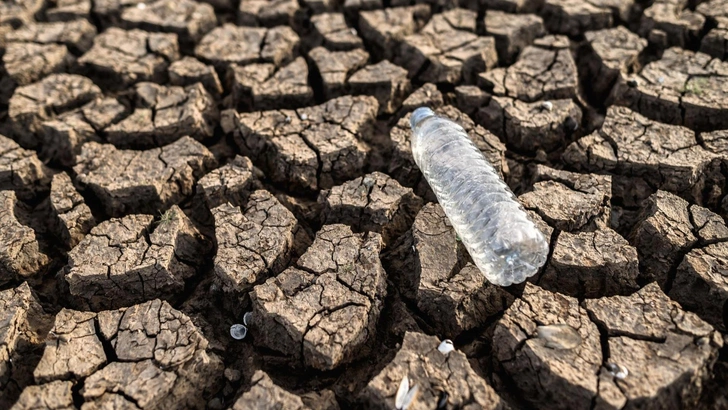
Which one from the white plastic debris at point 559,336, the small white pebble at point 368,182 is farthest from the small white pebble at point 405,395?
the small white pebble at point 368,182

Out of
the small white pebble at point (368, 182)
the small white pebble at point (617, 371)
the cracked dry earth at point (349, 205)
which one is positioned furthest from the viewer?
the small white pebble at point (368, 182)

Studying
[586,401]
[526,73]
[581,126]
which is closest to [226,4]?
[526,73]

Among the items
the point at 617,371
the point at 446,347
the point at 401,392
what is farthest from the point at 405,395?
the point at 617,371

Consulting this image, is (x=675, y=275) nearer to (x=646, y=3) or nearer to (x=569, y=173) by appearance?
(x=569, y=173)

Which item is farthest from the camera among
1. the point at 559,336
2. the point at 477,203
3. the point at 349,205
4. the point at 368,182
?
the point at 368,182

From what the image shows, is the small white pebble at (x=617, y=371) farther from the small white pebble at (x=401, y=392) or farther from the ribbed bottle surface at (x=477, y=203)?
the small white pebble at (x=401, y=392)

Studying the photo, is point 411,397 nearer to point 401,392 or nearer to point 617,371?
point 401,392

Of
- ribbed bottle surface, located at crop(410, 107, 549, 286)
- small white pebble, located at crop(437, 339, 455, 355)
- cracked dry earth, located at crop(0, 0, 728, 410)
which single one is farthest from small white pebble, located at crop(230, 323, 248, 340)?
ribbed bottle surface, located at crop(410, 107, 549, 286)
